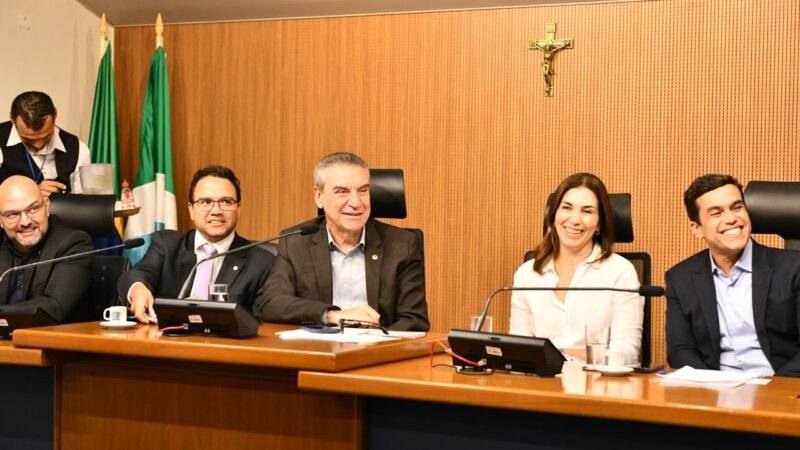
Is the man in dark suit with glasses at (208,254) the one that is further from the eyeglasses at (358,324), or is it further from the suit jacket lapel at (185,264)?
the eyeglasses at (358,324)

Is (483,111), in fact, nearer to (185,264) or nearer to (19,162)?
(185,264)

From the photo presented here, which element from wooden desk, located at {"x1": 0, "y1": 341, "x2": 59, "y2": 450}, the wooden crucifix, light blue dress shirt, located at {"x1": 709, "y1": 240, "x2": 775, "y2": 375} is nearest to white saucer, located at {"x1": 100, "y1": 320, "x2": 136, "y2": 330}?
wooden desk, located at {"x1": 0, "y1": 341, "x2": 59, "y2": 450}

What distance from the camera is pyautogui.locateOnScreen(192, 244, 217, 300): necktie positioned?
145 inches

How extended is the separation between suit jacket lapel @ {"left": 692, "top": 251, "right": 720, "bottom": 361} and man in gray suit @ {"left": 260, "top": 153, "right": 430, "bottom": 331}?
97 cm

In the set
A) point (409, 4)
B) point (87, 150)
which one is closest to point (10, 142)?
point (87, 150)

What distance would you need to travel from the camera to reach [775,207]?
10.7 feet

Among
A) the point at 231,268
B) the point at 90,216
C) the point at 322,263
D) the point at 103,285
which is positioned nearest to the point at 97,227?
the point at 90,216

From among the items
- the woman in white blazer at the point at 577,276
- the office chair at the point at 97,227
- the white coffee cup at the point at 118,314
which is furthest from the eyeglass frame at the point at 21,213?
the woman in white blazer at the point at 577,276

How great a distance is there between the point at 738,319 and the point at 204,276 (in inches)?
76.6

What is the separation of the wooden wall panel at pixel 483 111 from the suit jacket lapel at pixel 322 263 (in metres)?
2.20

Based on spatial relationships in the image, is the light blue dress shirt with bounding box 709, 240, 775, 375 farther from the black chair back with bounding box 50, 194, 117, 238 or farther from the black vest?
the black vest

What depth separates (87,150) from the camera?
5.45 meters

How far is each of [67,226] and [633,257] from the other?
2.26m

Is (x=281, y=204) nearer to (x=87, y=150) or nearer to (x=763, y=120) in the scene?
(x=87, y=150)
